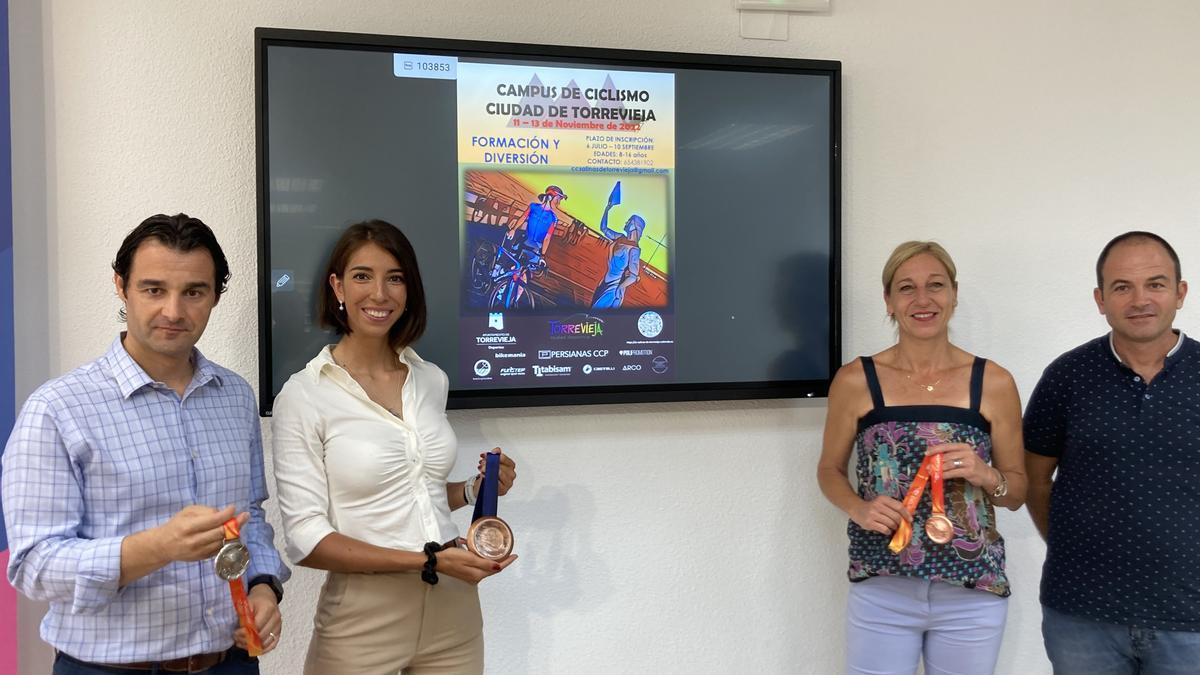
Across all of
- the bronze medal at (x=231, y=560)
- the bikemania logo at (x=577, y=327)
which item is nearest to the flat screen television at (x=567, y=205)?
the bikemania logo at (x=577, y=327)

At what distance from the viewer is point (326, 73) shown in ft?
6.91

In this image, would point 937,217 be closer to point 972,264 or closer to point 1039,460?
point 972,264

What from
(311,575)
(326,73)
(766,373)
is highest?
(326,73)

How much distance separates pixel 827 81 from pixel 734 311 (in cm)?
74

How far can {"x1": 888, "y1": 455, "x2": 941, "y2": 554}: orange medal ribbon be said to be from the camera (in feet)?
6.04

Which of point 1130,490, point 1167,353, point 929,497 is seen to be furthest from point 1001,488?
point 1167,353

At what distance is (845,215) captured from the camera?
2.53 meters

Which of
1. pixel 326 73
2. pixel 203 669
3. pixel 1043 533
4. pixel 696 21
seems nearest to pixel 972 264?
pixel 1043 533

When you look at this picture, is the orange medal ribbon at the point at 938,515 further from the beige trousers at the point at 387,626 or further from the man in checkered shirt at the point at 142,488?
the man in checkered shirt at the point at 142,488

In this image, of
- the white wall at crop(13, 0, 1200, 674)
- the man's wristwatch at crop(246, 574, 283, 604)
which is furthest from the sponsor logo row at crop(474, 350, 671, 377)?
the man's wristwatch at crop(246, 574, 283, 604)

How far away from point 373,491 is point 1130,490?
5.45 feet

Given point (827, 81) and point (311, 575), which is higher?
point (827, 81)

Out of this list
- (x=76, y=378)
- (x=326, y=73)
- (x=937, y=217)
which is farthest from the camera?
(x=937, y=217)

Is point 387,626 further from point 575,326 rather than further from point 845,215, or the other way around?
point 845,215
